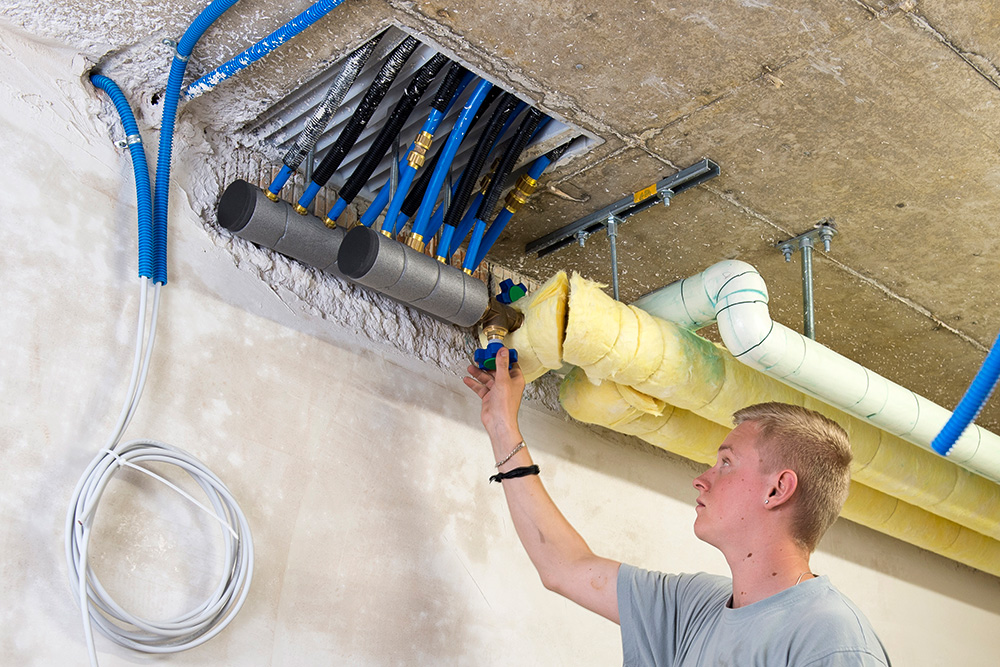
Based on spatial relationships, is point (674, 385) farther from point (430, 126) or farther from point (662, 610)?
point (430, 126)

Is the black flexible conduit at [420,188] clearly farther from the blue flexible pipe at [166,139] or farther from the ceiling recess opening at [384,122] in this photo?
the blue flexible pipe at [166,139]

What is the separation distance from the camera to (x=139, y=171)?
1.47m

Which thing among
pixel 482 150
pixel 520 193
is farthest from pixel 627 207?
pixel 482 150

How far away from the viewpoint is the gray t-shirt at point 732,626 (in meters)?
1.06

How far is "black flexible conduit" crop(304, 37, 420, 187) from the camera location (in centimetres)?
152

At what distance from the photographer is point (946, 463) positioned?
220cm

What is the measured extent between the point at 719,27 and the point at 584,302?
0.51 m

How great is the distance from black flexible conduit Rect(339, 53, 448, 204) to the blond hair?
0.81 metres

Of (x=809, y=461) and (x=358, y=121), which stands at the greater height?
(x=358, y=121)

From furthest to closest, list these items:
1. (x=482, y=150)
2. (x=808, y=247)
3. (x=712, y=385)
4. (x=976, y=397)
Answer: (x=808, y=247) → (x=712, y=385) → (x=482, y=150) → (x=976, y=397)

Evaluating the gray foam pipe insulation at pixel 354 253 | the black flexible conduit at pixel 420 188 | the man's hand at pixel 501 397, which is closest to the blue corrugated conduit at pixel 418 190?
the black flexible conduit at pixel 420 188

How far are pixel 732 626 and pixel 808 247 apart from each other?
1.02 meters

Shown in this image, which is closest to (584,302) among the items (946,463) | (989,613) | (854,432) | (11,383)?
(854,432)

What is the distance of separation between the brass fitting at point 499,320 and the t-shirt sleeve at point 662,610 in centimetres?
55
